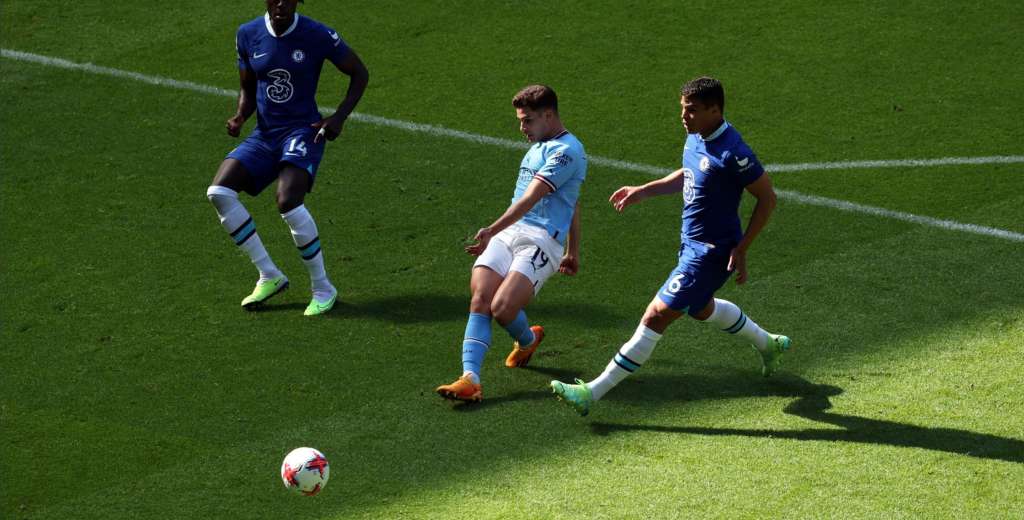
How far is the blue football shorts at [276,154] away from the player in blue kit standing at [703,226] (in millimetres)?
2573

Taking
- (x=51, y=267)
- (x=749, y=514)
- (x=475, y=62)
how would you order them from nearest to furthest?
(x=749, y=514) < (x=51, y=267) < (x=475, y=62)

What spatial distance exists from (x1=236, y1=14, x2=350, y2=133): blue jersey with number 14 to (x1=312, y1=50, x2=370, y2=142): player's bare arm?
60 mm

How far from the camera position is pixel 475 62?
1364 centimetres

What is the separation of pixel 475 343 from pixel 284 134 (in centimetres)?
229

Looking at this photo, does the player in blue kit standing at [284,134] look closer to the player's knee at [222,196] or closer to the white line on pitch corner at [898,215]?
the player's knee at [222,196]

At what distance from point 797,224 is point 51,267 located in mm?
5189

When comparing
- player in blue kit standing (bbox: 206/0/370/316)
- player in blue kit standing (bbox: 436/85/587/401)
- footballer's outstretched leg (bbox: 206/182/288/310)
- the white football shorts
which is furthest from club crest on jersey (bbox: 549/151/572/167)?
footballer's outstretched leg (bbox: 206/182/288/310)

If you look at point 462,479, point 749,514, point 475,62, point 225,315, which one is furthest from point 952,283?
point 475,62

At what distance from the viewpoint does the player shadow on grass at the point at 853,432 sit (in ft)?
24.6

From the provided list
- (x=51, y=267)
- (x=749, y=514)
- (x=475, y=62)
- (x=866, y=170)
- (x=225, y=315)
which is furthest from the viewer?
(x=475, y=62)

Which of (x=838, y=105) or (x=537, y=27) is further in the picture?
(x=537, y=27)

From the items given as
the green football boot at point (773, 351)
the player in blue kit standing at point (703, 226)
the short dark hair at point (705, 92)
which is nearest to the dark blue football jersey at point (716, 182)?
the player in blue kit standing at point (703, 226)

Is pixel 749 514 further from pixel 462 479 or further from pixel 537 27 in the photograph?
pixel 537 27

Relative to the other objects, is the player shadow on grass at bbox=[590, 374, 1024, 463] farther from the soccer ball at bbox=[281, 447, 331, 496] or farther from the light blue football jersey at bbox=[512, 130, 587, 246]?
the soccer ball at bbox=[281, 447, 331, 496]
